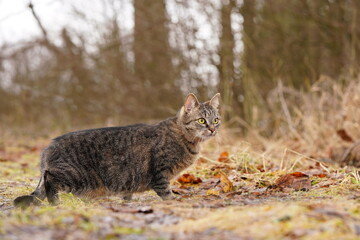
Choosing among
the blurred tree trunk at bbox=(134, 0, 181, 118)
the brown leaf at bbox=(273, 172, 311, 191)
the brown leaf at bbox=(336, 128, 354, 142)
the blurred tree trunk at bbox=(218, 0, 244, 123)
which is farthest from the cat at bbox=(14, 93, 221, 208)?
the blurred tree trunk at bbox=(134, 0, 181, 118)

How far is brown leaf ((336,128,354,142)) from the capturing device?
680 centimetres

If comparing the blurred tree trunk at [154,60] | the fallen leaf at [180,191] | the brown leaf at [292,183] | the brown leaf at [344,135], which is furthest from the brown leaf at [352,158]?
the blurred tree trunk at [154,60]

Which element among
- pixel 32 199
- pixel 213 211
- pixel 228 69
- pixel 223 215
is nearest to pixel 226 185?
pixel 213 211

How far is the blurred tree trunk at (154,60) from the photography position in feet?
33.8

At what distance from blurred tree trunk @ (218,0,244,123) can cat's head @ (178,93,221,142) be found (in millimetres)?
3981

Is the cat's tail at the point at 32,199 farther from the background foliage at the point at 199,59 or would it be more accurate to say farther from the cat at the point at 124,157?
the background foliage at the point at 199,59

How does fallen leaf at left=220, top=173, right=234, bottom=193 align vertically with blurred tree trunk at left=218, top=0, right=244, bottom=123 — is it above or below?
below

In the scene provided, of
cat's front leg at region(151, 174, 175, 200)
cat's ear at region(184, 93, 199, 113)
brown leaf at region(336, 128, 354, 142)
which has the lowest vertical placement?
brown leaf at region(336, 128, 354, 142)

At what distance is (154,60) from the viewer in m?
10.9

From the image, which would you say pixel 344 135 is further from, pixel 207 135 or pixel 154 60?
pixel 154 60

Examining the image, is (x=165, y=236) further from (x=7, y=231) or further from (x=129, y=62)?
(x=129, y=62)

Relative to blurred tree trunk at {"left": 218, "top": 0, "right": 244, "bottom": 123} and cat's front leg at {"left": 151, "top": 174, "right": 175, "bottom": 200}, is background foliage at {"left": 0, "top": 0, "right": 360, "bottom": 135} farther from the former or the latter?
cat's front leg at {"left": 151, "top": 174, "right": 175, "bottom": 200}

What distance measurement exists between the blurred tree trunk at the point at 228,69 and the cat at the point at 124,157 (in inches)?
168

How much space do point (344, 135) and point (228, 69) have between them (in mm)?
3444
